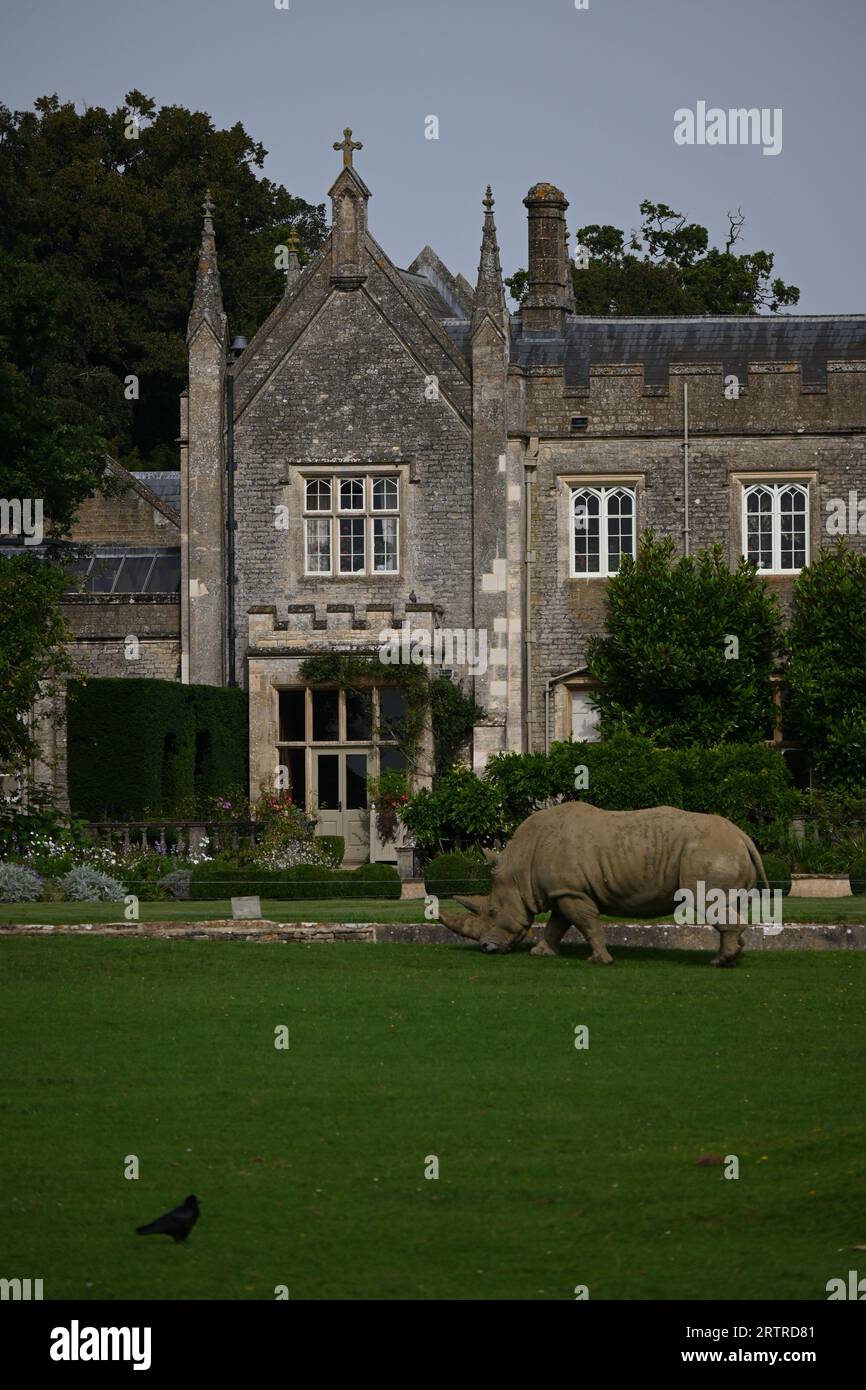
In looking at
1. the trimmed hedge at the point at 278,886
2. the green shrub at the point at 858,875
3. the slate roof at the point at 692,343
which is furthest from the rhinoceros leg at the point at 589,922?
the slate roof at the point at 692,343

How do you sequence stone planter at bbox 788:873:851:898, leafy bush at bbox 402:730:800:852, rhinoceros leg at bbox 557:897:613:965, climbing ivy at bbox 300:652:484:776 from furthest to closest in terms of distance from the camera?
1. climbing ivy at bbox 300:652:484:776
2. leafy bush at bbox 402:730:800:852
3. stone planter at bbox 788:873:851:898
4. rhinoceros leg at bbox 557:897:613:965

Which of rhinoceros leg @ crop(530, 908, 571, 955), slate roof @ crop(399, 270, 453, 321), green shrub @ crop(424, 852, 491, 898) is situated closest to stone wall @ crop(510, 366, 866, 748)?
slate roof @ crop(399, 270, 453, 321)

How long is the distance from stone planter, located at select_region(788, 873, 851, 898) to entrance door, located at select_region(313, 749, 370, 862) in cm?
997

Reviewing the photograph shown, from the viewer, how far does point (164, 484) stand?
5009 centimetres

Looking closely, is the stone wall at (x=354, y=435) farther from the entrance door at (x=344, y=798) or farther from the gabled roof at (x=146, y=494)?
the gabled roof at (x=146, y=494)

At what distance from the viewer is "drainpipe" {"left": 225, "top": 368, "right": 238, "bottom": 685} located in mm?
34625

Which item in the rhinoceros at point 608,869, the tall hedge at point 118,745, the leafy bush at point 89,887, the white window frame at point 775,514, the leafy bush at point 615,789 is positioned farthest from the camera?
the white window frame at point 775,514

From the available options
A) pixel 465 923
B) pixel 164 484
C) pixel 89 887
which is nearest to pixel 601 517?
pixel 89 887

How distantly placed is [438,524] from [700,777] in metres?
6.76

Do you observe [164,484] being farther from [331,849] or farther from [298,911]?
[298,911]

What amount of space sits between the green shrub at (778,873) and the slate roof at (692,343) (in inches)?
487

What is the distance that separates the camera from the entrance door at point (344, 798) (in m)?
33.5

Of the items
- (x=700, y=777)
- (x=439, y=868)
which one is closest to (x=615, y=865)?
Answer: (x=439, y=868)

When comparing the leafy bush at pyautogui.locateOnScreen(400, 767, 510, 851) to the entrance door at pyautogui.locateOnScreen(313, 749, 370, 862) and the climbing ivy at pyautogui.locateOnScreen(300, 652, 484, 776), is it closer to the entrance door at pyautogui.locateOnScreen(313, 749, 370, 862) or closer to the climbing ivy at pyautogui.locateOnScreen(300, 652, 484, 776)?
the climbing ivy at pyautogui.locateOnScreen(300, 652, 484, 776)
